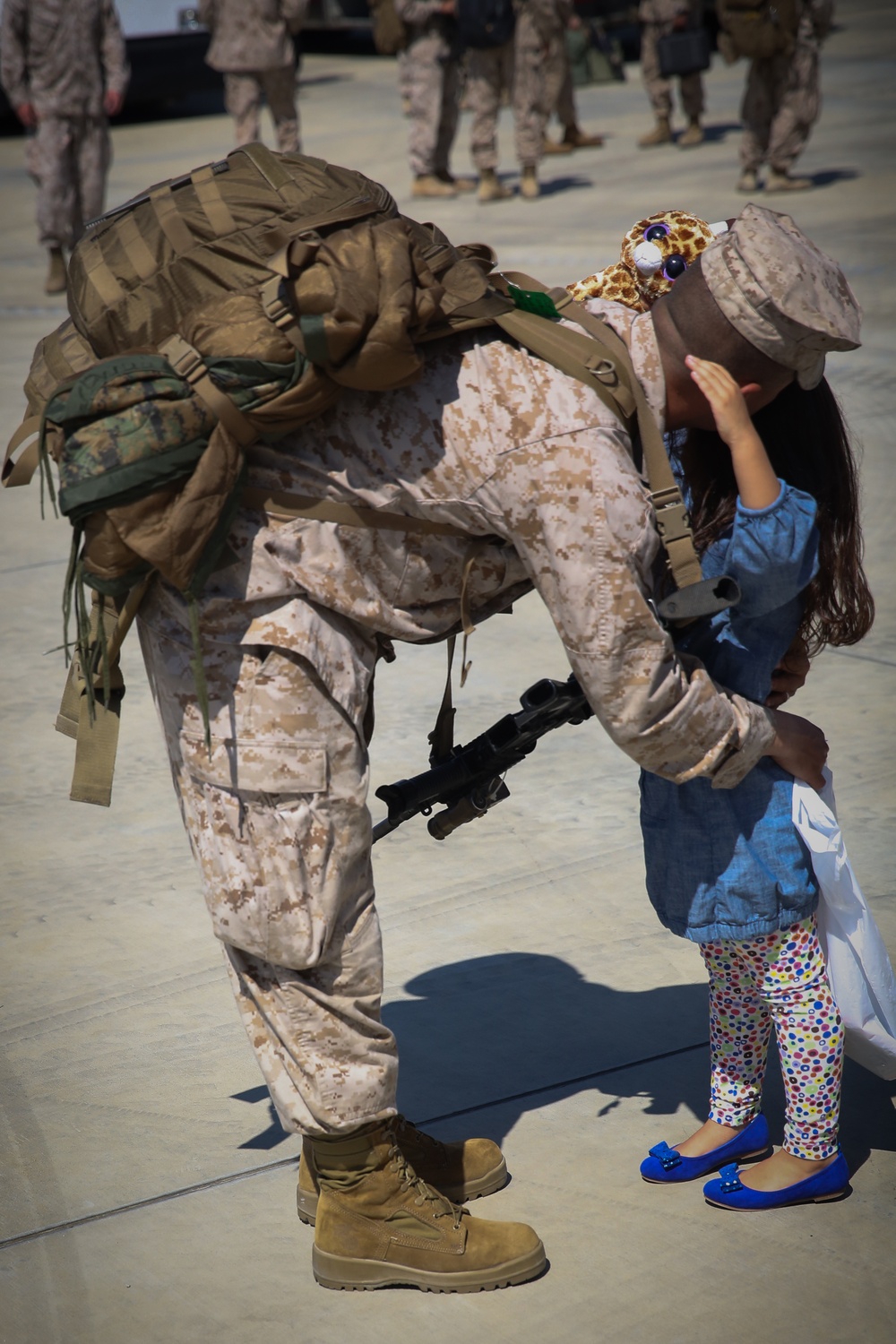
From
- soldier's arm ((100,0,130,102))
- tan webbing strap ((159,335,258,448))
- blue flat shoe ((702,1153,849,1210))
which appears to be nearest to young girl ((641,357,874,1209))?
blue flat shoe ((702,1153,849,1210))

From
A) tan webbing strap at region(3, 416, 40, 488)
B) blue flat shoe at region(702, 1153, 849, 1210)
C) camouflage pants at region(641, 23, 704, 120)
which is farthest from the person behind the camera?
camouflage pants at region(641, 23, 704, 120)

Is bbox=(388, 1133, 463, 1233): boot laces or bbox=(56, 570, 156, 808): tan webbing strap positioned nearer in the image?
bbox=(56, 570, 156, 808): tan webbing strap

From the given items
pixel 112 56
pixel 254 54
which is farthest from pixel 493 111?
pixel 112 56

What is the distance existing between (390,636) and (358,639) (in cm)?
5

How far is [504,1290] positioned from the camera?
2.29 m

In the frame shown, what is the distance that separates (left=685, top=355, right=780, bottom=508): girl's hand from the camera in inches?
79.0

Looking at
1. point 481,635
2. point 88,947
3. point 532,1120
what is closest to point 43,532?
point 481,635

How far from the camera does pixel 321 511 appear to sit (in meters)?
2.04

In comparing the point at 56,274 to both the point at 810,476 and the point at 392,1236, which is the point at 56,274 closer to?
the point at 810,476

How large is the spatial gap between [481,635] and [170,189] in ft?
9.94

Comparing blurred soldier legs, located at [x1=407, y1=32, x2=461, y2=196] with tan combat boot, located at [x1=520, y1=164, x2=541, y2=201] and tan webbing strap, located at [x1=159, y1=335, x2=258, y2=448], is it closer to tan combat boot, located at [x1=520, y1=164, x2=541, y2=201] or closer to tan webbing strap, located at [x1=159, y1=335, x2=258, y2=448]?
tan combat boot, located at [x1=520, y1=164, x2=541, y2=201]

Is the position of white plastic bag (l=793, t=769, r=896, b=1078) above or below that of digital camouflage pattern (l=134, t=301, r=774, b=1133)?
below

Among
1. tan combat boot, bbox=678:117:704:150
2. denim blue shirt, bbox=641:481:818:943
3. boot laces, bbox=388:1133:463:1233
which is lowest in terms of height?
boot laces, bbox=388:1133:463:1233

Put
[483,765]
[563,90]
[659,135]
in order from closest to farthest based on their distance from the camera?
[483,765]
[563,90]
[659,135]
